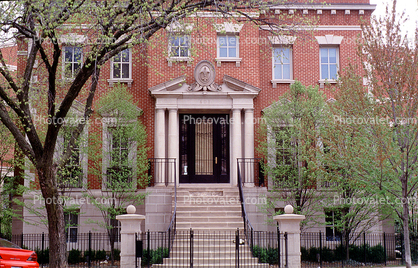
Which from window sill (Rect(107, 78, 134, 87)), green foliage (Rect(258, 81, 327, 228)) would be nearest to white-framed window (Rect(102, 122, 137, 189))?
window sill (Rect(107, 78, 134, 87))

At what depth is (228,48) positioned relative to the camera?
20.4m

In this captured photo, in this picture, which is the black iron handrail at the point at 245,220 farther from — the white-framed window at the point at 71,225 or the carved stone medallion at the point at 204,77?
the white-framed window at the point at 71,225

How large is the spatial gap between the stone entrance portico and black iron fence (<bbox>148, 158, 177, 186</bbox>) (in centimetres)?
25

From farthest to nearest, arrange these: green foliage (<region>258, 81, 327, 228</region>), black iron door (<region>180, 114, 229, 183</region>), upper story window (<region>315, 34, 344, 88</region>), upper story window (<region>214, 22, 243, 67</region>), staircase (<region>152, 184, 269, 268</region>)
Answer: upper story window (<region>315, 34, 344, 88</region>)
upper story window (<region>214, 22, 243, 67</region>)
black iron door (<region>180, 114, 229, 183</region>)
green foliage (<region>258, 81, 327, 228</region>)
staircase (<region>152, 184, 269, 268</region>)

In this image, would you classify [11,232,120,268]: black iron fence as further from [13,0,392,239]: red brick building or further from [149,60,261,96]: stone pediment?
[149,60,261,96]: stone pediment

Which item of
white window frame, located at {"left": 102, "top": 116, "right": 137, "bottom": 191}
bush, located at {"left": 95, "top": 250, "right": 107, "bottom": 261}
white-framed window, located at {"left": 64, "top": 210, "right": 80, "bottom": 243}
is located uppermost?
white window frame, located at {"left": 102, "top": 116, "right": 137, "bottom": 191}

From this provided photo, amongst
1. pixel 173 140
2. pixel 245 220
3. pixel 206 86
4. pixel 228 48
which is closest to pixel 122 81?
pixel 173 140

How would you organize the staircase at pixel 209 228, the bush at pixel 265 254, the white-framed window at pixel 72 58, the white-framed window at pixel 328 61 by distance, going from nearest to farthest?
the staircase at pixel 209 228, the bush at pixel 265 254, the white-framed window at pixel 72 58, the white-framed window at pixel 328 61

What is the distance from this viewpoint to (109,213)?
1912 cm

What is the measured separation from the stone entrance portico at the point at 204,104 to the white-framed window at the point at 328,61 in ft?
12.6

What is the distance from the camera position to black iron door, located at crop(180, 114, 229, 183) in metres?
20.1

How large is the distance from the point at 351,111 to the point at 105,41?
22.0 feet

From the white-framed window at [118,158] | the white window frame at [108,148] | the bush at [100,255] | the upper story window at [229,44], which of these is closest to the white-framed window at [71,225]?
the bush at [100,255]

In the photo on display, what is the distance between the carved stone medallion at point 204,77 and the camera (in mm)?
19312
